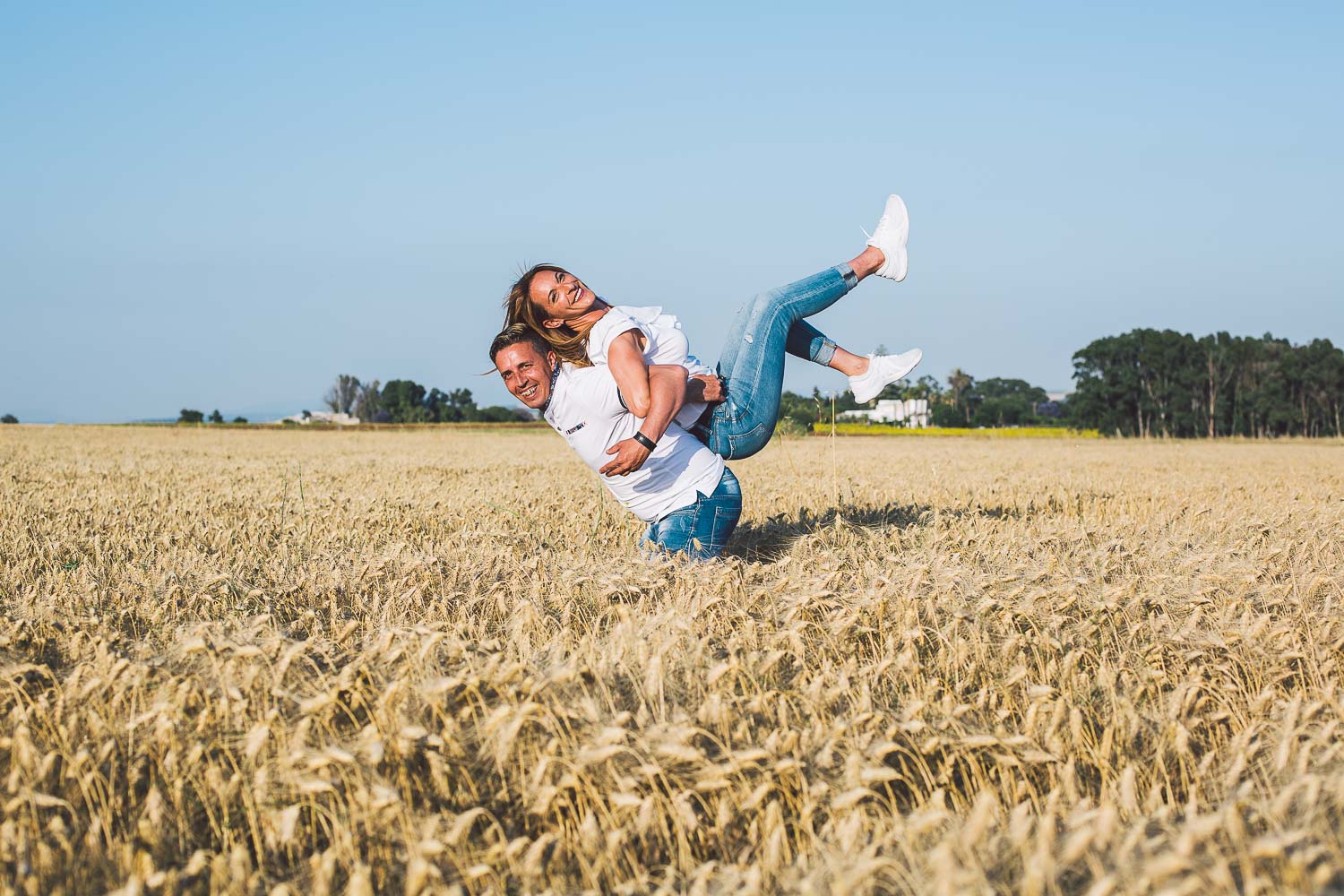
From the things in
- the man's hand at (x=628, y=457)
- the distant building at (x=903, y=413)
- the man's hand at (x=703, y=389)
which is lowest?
the man's hand at (x=628, y=457)

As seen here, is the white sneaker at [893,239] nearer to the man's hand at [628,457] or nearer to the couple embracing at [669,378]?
the couple embracing at [669,378]

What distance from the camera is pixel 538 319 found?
4.57 meters

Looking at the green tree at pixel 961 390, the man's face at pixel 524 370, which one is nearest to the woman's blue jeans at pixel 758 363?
the man's face at pixel 524 370

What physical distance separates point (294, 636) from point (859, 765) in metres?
2.16

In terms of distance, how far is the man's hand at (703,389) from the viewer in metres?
4.70

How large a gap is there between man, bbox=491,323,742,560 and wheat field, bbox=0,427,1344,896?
0.33m

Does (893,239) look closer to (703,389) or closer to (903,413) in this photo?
(703,389)

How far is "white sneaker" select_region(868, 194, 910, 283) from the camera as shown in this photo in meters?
5.13

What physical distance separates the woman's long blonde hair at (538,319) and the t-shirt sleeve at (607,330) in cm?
21

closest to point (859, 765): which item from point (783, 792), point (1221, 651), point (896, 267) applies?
point (783, 792)

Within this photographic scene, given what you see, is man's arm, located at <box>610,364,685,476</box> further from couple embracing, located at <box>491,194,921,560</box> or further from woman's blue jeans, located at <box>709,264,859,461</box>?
woman's blue jeans, located at <box>709,264,859,461</box>

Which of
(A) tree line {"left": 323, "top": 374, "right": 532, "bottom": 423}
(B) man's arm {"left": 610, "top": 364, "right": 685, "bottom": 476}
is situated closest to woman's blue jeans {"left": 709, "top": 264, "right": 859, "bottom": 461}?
(B) man's arm {"left": 610, "top": 364, "right": 685, "bottom": 476}

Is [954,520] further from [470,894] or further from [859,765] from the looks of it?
[470,894]

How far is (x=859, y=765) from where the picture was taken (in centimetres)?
217
